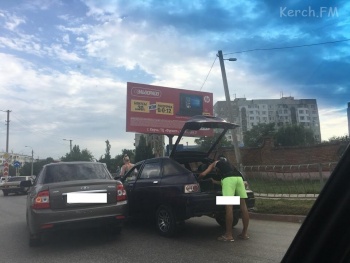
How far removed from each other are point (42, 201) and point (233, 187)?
3.30 metres

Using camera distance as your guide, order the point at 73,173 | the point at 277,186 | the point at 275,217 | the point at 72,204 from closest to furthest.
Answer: the point at 72,204 < the point at 73,173 < the point at 275,217 < the point at 277,186

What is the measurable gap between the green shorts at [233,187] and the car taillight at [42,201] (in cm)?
305

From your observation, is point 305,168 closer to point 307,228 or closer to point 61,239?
point 61,239

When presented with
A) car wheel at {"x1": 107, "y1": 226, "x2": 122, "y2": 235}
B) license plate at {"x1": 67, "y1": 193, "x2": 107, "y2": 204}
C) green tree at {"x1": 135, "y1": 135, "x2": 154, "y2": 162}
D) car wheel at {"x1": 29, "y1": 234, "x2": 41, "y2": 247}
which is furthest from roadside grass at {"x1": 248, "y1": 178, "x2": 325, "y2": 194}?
green tree at {"x1": 135, "y1": 135, "x2": 154, "y2": 162}

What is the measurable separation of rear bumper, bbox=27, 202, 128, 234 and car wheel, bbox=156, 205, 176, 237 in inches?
33.1

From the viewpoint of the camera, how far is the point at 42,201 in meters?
5.76

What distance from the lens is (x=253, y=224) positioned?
7.89 meters

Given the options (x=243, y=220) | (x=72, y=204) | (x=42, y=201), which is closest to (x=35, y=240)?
(x=42, y=201)

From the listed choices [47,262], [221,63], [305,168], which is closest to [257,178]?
[305,168]

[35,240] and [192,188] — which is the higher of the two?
[192,188]

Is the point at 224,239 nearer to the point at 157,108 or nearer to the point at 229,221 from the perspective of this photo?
the point at 229,221

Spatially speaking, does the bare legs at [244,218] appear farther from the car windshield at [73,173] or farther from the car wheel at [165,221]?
the car windshield at [73,173]

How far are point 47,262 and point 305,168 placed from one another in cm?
1034

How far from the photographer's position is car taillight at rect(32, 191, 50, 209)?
18.9ft
